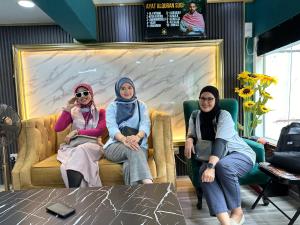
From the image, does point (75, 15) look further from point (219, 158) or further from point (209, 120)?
point (219, 158)

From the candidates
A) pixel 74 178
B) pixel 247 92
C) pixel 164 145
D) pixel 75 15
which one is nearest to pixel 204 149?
pixel 164 145

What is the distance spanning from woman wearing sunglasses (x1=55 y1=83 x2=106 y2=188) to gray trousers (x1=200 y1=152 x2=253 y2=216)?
0.90 meters

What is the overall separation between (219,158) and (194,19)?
1.65 metres

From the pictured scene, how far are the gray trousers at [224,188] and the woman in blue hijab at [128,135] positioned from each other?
0.47 meters

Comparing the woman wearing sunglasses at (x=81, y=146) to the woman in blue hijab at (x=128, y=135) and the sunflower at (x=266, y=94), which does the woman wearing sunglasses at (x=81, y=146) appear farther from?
the sunflower at (x=266, y=94)

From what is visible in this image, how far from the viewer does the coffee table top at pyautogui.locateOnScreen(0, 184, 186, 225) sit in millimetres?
1185

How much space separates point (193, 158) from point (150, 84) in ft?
3.86

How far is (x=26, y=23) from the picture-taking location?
2.92 metres

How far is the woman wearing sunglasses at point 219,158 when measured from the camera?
180cm

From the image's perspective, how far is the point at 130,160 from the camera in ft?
6.64

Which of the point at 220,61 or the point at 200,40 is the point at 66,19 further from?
the point at 220,61

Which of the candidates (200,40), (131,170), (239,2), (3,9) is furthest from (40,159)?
(239,2)

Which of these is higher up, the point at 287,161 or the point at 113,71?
the point at 113,71

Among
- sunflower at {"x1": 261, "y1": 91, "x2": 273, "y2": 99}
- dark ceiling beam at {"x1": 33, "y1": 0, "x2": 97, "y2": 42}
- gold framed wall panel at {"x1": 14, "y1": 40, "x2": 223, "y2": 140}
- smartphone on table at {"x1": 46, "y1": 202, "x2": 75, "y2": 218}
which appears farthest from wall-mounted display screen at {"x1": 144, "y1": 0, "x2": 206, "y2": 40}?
smartphone on table at {"x1": 46, "y1": 202, "x2": 75, "y2": 218}
